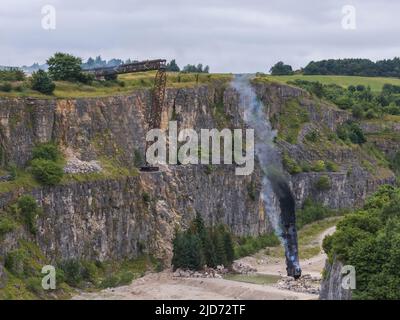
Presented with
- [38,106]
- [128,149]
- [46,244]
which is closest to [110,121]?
[128,149]

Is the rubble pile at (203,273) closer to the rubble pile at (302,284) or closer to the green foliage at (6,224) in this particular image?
the rubble pile at (302,284)

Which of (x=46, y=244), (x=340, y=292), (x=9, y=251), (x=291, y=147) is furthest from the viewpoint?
(x=291, y=147)

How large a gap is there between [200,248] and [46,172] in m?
20.4

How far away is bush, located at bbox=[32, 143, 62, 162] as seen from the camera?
4774 inches

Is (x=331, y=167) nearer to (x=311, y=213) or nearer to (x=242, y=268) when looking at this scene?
(x=311, y=213)

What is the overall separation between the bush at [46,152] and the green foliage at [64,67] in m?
20.0

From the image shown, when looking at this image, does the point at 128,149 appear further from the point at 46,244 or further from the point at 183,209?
the point at 46,244

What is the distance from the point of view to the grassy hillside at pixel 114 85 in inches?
5079

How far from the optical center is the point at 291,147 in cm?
17250

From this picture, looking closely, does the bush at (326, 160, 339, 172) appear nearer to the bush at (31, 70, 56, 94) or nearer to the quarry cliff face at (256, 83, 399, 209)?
the quarry cliff face at (256, 83, 399, 209)

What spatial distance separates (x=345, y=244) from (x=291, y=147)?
7594 centimetres

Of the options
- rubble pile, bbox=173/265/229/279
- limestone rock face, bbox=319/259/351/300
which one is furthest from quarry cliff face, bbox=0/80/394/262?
limestone rock face, bbox=319/259/351/300

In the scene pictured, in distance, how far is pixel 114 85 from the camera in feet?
490

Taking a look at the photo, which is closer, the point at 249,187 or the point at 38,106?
the point at 38,106
